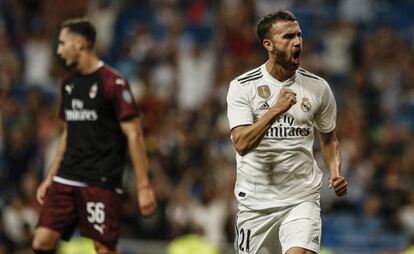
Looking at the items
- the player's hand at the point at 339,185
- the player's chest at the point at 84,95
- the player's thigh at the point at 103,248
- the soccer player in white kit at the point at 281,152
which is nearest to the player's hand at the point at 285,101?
the soccer player in white kit at the point at 281,152

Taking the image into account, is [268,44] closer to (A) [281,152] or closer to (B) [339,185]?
(A) [281,152]

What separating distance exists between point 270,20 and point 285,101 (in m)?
0.72

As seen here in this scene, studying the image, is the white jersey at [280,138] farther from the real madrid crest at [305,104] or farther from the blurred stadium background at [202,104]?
the blurred stadium background at [202,104]

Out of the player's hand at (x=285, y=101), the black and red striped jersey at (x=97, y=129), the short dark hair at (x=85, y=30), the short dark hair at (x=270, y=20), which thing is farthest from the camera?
the short dark hair at (x=85, y=30)

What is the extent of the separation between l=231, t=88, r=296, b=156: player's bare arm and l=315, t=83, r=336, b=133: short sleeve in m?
0.40

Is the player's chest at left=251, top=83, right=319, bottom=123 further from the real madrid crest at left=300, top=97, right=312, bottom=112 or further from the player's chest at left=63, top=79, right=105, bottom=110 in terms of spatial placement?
the player's chest at left=63, top=79, right=105, bottom=110

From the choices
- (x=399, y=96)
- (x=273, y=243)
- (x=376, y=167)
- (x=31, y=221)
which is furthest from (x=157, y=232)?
(x=273, y=243)

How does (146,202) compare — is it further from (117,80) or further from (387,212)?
(387,212)

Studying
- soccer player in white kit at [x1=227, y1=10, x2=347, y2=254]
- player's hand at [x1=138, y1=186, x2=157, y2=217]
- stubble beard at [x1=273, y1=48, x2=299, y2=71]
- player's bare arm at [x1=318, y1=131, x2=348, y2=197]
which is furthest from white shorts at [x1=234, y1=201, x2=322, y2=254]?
player's hand at [x1=138, y1=186, x2=157, y2=217]

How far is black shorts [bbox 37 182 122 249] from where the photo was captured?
8883mm

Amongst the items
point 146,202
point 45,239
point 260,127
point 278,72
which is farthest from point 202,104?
point 260,127

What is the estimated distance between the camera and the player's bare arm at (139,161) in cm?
864

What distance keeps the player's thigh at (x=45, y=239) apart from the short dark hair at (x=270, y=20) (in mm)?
2613

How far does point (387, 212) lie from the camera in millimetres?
13141
